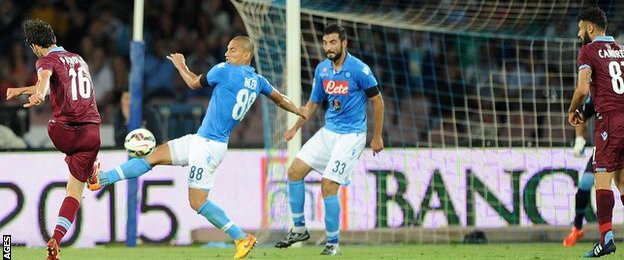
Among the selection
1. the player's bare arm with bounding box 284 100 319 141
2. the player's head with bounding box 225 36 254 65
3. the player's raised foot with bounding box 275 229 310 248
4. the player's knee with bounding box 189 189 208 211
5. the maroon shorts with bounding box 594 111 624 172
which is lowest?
the player's raised foot with bounding box 275 229 310 248

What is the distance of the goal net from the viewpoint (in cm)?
1719

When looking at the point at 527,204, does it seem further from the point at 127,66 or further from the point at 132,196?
the point at 127,66

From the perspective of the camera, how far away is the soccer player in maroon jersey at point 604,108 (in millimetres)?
12664

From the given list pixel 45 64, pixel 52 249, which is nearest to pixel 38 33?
pixel 45 64

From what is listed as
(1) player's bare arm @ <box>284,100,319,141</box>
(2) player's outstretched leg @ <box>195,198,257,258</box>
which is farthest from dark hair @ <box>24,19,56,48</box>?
(1) player's bare arm @ <box>284,100,319,141</box>

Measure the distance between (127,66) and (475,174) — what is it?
6953mm

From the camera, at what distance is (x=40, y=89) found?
37.8 ft

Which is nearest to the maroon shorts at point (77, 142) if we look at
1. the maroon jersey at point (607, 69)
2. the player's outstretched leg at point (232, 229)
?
the player's outstretched leg at point (232, 229)

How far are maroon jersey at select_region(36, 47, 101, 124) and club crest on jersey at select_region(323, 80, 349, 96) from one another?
261 centimetres

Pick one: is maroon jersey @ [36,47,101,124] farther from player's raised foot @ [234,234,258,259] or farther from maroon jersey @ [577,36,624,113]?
maroon jersey @ [577,36,624,113]

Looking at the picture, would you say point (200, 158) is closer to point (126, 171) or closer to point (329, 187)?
point (126, 171)

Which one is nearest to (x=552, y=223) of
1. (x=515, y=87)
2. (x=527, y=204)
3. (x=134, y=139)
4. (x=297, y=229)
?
(x=527, y=204)

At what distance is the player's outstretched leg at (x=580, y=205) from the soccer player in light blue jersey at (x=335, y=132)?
2.76 meters

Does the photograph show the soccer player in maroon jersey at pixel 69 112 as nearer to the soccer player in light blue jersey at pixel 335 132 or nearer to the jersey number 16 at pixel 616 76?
the soccer player in light blue jersey at pixel 335 132
